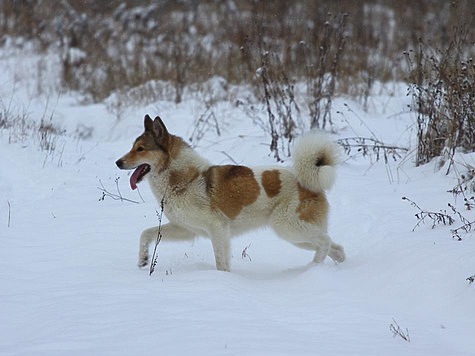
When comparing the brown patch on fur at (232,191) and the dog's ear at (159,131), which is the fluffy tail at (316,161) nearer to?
the brown patch on fur at (232,191)

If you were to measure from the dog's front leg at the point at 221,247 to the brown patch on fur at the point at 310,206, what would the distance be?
0.61 m

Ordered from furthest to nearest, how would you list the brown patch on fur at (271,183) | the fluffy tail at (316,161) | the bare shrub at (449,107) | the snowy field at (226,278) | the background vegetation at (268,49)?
the background vegetation at (268,49) < the bare shrub at (449,107) < the brown patch on fur at (271,183) < the fluffy tail at (316,161) < the snowy field at (226,278)

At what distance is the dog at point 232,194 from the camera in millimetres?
4902

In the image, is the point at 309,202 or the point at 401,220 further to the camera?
the point at 401,220

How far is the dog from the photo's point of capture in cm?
490

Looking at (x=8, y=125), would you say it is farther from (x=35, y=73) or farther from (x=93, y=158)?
(x=35, y=73)

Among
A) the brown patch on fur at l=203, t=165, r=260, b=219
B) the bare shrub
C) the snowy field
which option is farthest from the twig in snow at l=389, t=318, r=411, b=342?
the bare shrub

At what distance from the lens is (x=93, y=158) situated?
30.3 ft

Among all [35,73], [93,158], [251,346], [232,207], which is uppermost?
[251,346]

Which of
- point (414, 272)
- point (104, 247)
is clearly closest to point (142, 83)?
point (104, 247)

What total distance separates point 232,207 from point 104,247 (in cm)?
127

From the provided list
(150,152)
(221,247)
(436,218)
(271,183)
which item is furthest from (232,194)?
(436,218)

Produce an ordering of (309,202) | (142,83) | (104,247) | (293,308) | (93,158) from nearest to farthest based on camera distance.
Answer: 1. (293,308)
2. (309,202)
3. (104,247)
4. (93,158)
5. (142,83)

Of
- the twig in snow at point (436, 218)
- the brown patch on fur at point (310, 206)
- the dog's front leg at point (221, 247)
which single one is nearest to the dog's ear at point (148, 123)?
the dog's front leg at point (221, 247)
